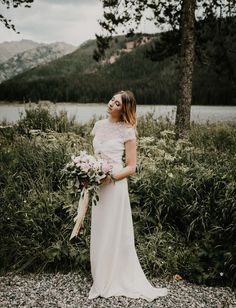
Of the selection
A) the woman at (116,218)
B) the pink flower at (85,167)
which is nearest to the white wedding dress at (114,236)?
the woman at (116,218)

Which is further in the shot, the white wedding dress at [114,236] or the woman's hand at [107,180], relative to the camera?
the white wedding dress at [114,236]

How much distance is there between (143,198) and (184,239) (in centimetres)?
94

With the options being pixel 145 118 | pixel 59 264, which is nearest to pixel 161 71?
pixel 145 118

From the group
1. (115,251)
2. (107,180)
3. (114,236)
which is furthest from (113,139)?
(115,251)

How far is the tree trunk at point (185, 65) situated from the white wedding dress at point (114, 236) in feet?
18.1

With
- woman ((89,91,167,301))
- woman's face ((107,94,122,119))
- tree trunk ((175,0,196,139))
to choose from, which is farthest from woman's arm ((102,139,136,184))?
tree trunk ((175,0,196,139))

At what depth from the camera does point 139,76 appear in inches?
4444

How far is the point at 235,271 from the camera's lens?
14.7 ft

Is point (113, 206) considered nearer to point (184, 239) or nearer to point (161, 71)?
point (184, 239)

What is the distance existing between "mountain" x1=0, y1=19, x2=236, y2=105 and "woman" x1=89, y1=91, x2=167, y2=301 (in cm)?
631

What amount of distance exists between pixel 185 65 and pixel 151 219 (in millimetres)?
5150

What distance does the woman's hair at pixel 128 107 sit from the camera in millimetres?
3842

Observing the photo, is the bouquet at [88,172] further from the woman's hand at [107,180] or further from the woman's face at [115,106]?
the woman's face at [115,106]

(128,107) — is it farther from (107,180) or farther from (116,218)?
(116,218)
